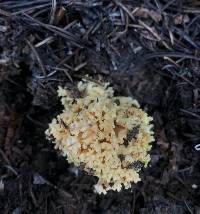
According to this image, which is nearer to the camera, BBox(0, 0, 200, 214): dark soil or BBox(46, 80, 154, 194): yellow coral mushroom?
BBox(46, 80, 154, 194): yellow coral mushroom

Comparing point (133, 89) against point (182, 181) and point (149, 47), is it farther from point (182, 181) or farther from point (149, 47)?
point (182, 181)

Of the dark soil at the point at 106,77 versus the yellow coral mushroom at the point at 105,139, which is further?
the dark soil at the point at 106,77

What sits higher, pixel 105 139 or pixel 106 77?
pixel 106 77

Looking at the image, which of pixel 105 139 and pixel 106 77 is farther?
pixel 106 77
